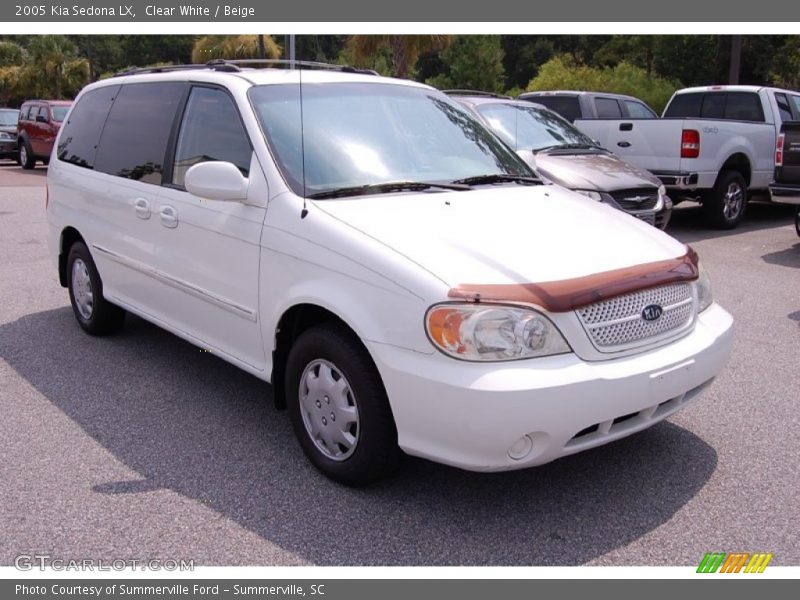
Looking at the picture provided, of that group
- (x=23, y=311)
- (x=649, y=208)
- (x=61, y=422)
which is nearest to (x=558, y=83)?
(x=649, y=208)

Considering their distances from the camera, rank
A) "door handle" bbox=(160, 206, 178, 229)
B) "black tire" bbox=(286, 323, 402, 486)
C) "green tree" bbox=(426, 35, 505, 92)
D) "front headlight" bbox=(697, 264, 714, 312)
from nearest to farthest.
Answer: "black tire" bbox=(286, 323, 402, 486) < "front headlight" bbox=(697, 264, 714, 312) < "door handle" bbox=(160, 206, 178, 229) < "green tree" bbox=(426, 35, 505, 92)

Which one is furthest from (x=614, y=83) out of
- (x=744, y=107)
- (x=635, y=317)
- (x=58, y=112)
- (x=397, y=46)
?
(x=635, y=317)

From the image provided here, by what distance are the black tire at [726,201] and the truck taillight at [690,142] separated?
0.82 m

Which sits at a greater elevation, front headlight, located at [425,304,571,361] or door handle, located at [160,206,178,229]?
door handle, located at [160,206,178,229]

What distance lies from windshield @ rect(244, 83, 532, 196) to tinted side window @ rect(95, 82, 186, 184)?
2.83 feet

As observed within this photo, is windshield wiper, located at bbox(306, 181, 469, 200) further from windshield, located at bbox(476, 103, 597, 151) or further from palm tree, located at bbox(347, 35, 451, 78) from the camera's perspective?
palm tree, located at bbox(347, 35, 451, 78)

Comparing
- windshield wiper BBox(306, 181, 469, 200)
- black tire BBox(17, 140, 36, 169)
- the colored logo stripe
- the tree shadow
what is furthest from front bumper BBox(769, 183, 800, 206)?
black tire BBox(17, 140, 36, 169)

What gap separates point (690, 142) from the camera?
10.5 m

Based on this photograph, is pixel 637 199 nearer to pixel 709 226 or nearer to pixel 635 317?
pixel 709 226

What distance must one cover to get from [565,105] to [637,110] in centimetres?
208

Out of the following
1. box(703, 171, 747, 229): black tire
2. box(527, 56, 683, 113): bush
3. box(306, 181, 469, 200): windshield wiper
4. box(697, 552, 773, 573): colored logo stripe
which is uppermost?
box(527, 56, 683, 113): bush

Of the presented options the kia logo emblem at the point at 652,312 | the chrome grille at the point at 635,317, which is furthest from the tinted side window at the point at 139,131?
the kia logo emblem at the point at 652,312

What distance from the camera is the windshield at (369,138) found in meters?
4.07

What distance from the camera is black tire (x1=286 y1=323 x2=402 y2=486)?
11.4 feet
